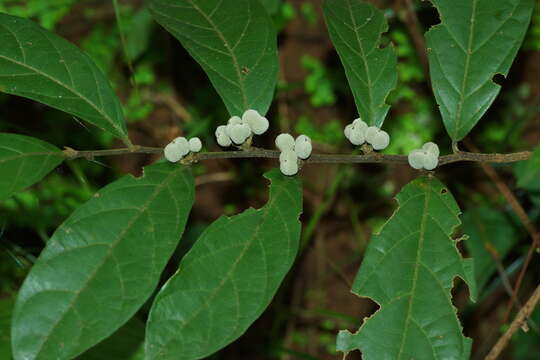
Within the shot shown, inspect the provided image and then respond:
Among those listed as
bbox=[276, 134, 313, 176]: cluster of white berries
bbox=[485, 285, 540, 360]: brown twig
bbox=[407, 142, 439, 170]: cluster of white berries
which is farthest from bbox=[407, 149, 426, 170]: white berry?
bbox=[485, 285, 540, 360]: brown twig

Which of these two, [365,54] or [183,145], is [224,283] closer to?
[183,145]

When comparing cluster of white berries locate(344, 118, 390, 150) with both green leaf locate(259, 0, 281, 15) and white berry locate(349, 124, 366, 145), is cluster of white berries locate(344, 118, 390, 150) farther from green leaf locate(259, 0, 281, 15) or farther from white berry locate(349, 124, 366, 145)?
green leaf locate(259, 0, 281, 15)

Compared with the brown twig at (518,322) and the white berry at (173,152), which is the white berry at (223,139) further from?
the brown twig at (518,322)

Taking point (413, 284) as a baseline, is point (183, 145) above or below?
above

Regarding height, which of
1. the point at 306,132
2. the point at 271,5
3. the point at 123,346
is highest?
the point at 271,5

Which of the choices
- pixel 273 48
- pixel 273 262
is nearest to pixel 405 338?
pixel 273 262

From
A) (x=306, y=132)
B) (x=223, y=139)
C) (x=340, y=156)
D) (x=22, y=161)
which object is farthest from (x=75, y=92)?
(x=306, y=132)
